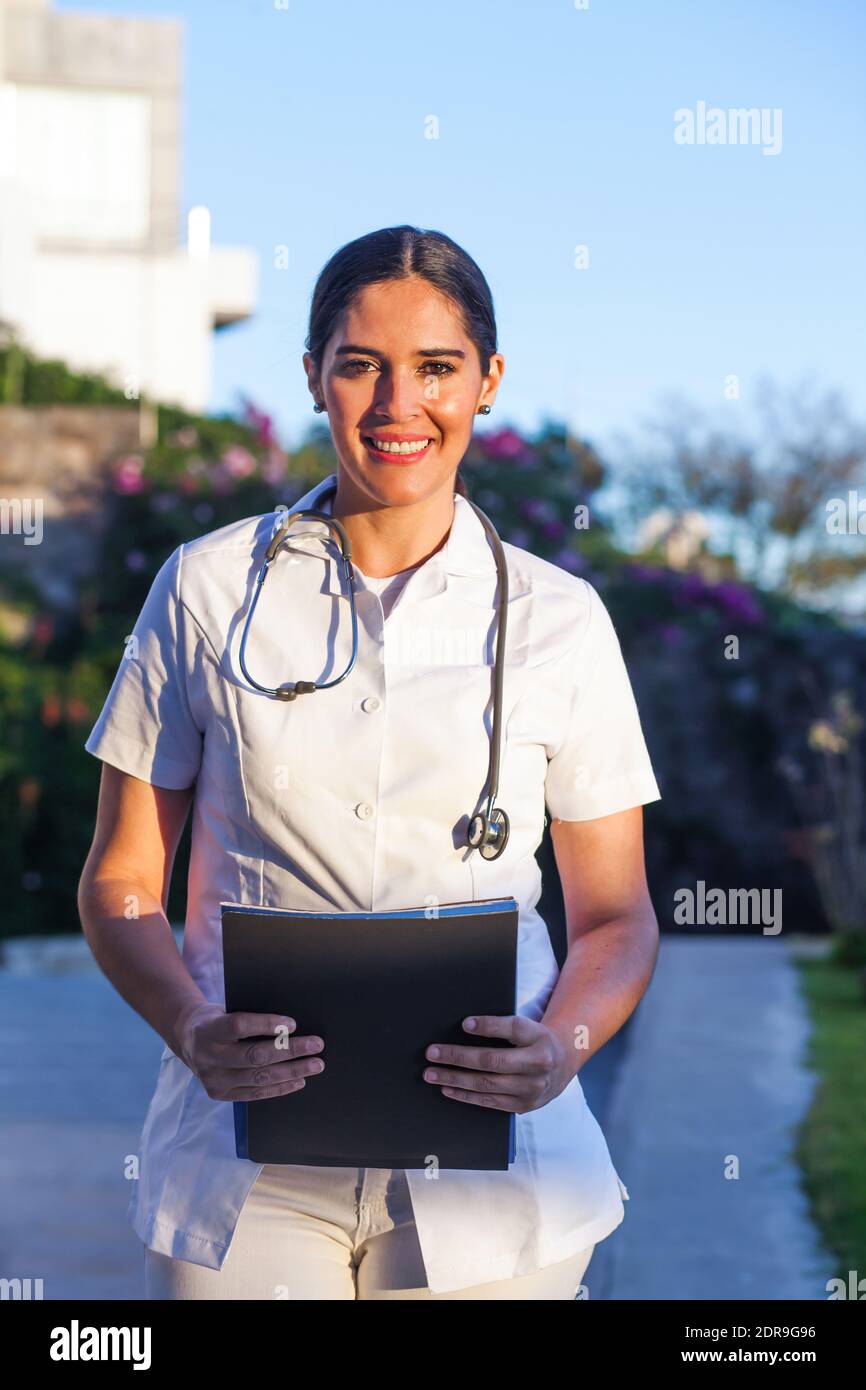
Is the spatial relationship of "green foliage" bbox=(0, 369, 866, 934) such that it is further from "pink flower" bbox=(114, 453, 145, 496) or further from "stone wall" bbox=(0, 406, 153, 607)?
"stone wall" bbox=(0, 406, 153, 607)

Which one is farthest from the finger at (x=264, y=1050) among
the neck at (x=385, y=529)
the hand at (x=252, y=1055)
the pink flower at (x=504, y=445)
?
the pink flower at (x=504, y=445)

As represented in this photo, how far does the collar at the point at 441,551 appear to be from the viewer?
1.75 metres

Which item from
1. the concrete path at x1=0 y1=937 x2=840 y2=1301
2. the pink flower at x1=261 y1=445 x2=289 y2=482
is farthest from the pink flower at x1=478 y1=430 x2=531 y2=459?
the concrete path at x1=0 y1=937 x2=840 y2=1301

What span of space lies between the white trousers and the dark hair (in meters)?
0.83

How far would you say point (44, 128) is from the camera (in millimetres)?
18344

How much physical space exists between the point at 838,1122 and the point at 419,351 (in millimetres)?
4285

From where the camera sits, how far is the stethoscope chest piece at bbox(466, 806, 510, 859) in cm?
163

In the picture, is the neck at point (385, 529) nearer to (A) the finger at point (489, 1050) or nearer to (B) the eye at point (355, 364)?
(B) the eye at point (355, 364)

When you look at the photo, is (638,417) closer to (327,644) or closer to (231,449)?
(231,449)

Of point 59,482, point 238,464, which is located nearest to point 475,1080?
point 238,464

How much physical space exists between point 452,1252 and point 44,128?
18.5 metres

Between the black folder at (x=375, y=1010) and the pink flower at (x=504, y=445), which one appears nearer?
the black folder at (x=375, y=1010)

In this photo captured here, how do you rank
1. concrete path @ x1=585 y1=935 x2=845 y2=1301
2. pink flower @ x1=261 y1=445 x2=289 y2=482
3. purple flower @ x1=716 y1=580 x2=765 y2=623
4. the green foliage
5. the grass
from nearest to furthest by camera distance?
concrete path @ x1=585 y1=935 x2=845 y2=1301 → the grass → the green foliage → pink flower @ x1=261 y1=445 x2=289 y2=482 → purple flower @ x1=716 y1=580 x2=765 y2=623

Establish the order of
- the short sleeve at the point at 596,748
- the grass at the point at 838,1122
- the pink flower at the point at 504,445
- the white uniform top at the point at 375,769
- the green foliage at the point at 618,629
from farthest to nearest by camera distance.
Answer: the pink flower at the point at 504,445
the green foliage at the point at 618,629
the grass at the point at 838,1122
the short sleeve at the point at 596,748
the white uniform top at the point at 375,769
